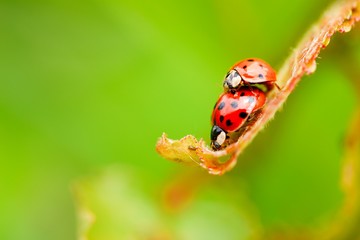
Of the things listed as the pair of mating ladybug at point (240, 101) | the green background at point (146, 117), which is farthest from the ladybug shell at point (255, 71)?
the green background at point (146, 117)

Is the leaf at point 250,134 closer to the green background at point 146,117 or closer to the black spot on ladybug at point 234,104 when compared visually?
the black spot on ladybug at point 234,104

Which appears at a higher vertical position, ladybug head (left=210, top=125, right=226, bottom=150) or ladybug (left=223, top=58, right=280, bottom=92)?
ladybug (left=223, top=58, right=280, bottom=92)

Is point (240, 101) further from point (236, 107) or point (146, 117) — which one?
point (146, 117)

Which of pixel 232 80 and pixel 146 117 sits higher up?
pixel 146 117

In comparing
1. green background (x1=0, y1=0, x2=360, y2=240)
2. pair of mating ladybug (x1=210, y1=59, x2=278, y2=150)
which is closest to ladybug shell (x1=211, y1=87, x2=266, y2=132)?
pair of mating ladybug (x1=210, y1=59, x2=278, y2=150)

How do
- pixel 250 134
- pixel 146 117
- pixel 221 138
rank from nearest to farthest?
1. pixel 250 134
2. pixel 221 138
3. pixel 146 117

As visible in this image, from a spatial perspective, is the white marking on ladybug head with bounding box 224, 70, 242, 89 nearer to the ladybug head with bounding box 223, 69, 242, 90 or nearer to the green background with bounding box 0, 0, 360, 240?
the ladybug head with bounding box 223, 69, 242, 90

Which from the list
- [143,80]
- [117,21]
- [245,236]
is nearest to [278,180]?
[245,236]

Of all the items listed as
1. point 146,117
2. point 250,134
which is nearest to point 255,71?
point 250,134
